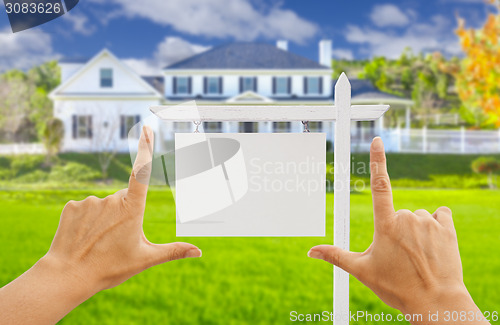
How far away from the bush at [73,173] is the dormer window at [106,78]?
338 cm

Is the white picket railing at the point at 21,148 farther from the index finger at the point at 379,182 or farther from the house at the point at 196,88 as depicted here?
the index finger at the point at 379,182

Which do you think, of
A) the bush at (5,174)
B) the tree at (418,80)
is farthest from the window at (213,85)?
the tree at (418,80)

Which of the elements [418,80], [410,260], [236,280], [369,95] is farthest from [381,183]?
[418,80]

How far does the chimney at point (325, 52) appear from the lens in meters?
18.8

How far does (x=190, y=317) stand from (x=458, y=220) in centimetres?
527

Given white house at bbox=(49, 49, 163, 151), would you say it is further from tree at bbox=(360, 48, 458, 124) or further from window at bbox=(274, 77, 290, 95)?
tree at bbox=(360, 48, 458, 124)

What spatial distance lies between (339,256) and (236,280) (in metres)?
2.78

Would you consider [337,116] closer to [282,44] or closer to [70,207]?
[70,207]

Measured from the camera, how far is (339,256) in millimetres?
1821

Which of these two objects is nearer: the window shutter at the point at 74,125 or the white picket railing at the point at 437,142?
the white picket railing at the point at 437,142

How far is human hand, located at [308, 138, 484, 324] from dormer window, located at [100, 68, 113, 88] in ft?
54.5

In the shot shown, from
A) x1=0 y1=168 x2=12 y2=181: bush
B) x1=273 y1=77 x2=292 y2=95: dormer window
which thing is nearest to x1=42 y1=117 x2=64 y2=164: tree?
x1=0 y1=168 x2=12 y2=181: bush

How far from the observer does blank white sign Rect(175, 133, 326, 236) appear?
199 cm

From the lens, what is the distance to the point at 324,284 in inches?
171
